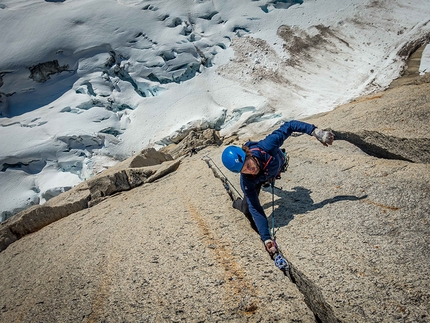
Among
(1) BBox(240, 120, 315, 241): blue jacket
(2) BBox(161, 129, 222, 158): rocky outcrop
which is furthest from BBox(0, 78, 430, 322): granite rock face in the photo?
(2) BBox(161, 129, 222, 158): rocky outcrop

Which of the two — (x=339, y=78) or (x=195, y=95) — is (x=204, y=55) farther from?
(x=339, y=78)

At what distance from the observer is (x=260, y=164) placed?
3.80 meters

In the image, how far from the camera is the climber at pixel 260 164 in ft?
11.7

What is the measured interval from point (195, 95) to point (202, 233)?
740 inches

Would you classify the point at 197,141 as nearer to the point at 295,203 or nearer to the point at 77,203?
the point at 77,203

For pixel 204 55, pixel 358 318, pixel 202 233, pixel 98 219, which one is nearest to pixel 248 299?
pixel 358 318

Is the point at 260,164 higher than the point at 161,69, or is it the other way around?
the point at 260,164

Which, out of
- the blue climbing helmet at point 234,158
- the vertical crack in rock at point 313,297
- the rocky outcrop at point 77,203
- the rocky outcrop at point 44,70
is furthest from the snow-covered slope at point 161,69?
the vertical crack in rock at point 313,297

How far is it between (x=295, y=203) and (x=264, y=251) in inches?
48.4

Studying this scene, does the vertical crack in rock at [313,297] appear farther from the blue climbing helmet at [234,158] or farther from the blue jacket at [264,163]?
the blue climbing helmet at [234,158]

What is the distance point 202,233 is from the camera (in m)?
3.99

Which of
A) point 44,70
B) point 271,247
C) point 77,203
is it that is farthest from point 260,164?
point 44,70

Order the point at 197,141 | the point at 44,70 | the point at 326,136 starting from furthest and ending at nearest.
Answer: the point at 44,70 → the point at 197,141 → the point at 326,136

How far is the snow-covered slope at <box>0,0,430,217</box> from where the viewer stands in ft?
63.6
